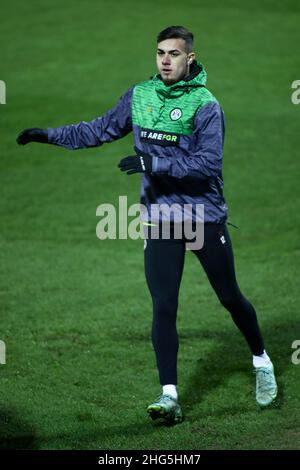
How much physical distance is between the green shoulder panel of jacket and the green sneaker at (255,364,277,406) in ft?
5.99

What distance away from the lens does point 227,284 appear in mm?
7215

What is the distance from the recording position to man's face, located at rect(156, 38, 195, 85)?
689 cm

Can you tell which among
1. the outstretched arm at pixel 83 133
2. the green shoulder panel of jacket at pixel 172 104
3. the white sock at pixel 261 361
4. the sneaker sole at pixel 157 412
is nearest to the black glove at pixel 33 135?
the outstretched arm at pixel 83 133

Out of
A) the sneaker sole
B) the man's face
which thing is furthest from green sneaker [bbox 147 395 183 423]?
the man's face

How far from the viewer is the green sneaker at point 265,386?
7.39m

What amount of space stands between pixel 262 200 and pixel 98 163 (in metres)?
3.09

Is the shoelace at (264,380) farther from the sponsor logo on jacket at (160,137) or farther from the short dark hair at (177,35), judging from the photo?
the short dark hair at (177,35)

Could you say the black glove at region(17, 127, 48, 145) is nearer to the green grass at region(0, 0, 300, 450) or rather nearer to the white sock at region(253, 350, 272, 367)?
the green grass at region(0, 0, 300, 450)

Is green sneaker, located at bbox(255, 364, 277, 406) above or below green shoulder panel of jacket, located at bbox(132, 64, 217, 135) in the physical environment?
below

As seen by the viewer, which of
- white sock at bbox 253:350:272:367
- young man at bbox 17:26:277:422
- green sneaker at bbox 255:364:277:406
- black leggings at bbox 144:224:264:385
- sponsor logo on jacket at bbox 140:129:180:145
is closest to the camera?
young man at bbox 17:26:277:422

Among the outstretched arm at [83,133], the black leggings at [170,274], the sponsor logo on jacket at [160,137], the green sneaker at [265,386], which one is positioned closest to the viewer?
the sponsor logo on jacket at [160,137]

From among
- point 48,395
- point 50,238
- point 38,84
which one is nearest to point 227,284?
point 48,395

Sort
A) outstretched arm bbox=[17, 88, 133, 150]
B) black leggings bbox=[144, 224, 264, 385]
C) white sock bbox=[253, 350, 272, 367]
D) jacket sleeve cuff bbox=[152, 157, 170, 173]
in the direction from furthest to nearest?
white sock bbox=[253, 350, 272, 367] < outstretched arm bbox=[17, 88, 133, 150] < black leggings bbox=[144, 224, 264, 385] < jacket sleeve cuff bbox=[152, 157, 170, 173]

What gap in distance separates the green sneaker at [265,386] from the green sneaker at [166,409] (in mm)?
670
